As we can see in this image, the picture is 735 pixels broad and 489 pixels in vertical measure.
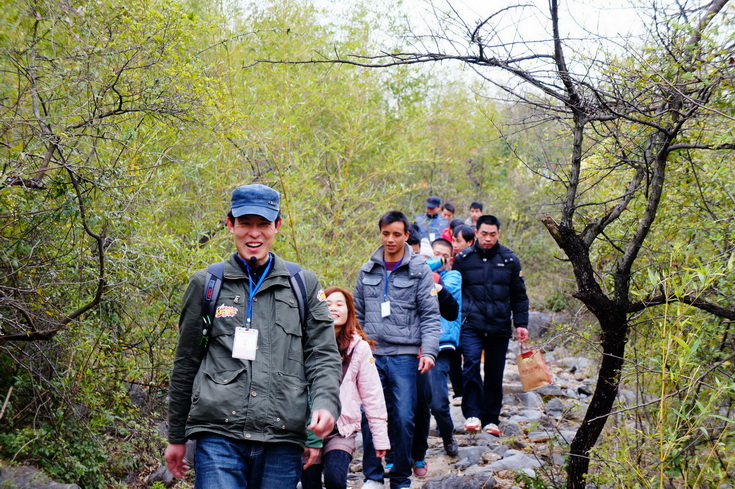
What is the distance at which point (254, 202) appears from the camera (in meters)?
3.15

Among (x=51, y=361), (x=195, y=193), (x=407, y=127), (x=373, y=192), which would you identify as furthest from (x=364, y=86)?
(x=51, y=361)

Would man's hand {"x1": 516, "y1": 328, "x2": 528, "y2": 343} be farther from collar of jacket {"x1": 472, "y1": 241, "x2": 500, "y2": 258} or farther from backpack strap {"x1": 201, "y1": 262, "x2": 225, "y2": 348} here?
backpack strap {"x1": 201, "y1": 262, "x2": 225, "y2": 348}

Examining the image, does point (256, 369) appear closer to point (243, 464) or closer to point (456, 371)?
point (243, 464)

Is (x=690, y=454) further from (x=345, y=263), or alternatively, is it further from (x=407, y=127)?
(x=407, y=127)

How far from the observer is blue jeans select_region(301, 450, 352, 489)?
3.93m

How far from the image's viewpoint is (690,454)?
3.95m

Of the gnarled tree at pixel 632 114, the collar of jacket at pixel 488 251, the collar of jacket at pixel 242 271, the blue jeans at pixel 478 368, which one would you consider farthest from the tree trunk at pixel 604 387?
the collar of jacket at pixel 488 251

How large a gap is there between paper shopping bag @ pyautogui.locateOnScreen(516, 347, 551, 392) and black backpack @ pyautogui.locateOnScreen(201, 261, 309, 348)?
3.89m

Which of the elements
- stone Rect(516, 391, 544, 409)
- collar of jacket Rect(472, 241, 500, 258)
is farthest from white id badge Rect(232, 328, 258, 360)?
stone Rect(516, 391, 544, 409)

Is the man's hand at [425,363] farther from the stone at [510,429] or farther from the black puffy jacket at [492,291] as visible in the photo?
the stone at [510,429]

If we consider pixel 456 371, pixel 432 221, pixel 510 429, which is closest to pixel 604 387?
pixel 510 429

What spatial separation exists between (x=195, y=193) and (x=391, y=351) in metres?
3.47

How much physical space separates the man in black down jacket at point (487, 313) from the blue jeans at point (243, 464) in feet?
13.5

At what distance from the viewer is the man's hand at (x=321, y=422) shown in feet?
9.34
